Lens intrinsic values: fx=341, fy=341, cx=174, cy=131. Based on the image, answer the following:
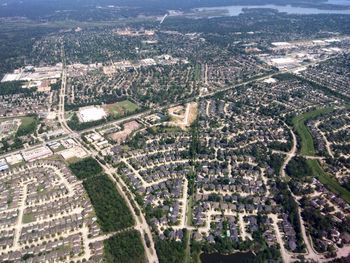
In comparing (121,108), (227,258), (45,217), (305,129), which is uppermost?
(305,129)

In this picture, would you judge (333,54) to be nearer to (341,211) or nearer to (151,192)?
(341,211)

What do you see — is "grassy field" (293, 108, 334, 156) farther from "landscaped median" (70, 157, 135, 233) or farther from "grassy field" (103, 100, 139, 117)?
"grassy field" (103, 100, 139, 117)

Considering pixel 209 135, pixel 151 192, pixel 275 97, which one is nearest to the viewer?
pixel 151 192

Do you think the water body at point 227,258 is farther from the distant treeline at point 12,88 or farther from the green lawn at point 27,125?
the distant treeline at point 12,88

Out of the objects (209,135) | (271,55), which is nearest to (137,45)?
(271,55)

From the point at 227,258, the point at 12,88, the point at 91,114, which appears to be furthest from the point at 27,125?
the point at 227,258

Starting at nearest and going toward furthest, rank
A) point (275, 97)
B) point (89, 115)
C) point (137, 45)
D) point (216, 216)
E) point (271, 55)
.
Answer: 1. point (216, 216)
2. point (89, 115)
3. point (275, 97)
4. point (271, 55)
5. point (137, 45)

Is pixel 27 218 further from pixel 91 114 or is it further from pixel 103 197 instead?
pixel 91 114
